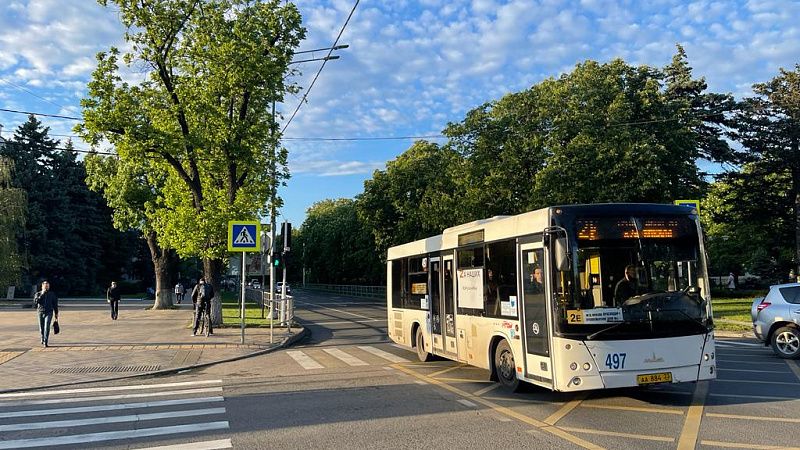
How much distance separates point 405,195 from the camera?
162 feet

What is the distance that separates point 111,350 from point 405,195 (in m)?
35.1

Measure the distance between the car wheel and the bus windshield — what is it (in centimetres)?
655

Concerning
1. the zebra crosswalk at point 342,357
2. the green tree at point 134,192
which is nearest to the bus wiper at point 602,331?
the zebra crosswalk at point 342,357

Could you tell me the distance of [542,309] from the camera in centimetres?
831

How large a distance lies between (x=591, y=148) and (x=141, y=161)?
817 inches

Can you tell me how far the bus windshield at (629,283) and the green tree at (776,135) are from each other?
31.9 m

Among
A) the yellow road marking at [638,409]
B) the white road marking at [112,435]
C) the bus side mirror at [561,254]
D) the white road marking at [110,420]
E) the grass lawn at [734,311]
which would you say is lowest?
the grass lawn at [734,311]

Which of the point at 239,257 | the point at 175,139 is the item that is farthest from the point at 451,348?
the point at 239,257

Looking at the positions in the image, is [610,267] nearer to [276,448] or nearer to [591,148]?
[276,448]

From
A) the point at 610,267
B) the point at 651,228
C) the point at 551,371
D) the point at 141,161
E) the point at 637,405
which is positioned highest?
the point at 141,161

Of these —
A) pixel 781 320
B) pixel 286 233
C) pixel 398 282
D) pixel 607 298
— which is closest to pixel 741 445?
pixel 607 298

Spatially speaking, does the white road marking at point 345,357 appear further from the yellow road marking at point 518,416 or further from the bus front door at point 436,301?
the yellow road marking at point 518,416

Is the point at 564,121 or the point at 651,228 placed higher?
the point at 564,121

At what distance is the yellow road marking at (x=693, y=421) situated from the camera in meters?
6.31
